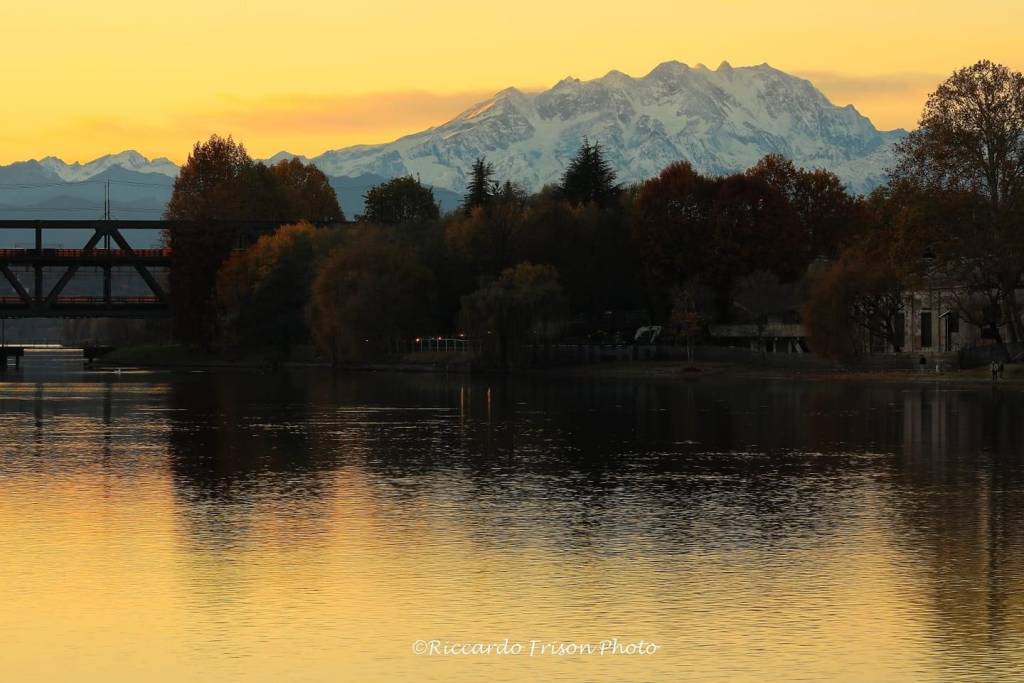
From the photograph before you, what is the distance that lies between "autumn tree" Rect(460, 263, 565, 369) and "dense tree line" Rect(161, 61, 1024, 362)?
0.57 ft

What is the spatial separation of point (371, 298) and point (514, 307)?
634 inches

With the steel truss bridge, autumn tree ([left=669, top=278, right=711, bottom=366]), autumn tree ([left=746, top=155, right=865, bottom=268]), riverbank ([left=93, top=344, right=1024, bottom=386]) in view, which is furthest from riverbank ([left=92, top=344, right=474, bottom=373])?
autumn tree ([left=746, top=155, right=865, bottom=268])

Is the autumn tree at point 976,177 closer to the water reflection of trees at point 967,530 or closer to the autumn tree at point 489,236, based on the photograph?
the water reflection of trees at point 967,530

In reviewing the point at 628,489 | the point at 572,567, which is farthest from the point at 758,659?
the point at 628,489

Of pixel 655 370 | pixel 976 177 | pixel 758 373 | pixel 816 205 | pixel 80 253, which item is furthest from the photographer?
pixel 80 253

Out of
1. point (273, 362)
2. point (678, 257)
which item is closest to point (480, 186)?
point (273, 362)

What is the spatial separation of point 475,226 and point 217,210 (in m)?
60.3

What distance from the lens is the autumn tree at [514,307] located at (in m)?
132

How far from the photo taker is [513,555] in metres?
Result: 25.5

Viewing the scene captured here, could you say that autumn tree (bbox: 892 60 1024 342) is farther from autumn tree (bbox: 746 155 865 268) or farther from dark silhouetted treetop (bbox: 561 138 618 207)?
dark silhouetted treetop (bbox: 561 138 618 207)

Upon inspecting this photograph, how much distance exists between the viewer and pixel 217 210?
198875 mm

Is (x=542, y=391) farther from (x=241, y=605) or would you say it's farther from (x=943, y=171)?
(x=241, y=605)

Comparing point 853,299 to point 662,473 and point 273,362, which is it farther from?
point 662,473

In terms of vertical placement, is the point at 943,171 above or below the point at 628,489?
above
